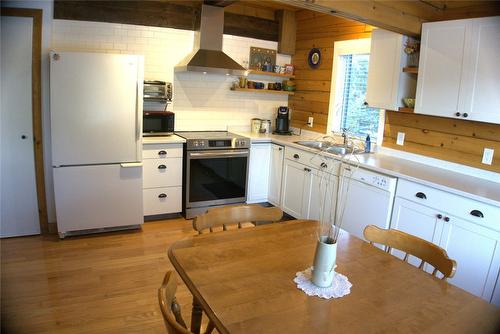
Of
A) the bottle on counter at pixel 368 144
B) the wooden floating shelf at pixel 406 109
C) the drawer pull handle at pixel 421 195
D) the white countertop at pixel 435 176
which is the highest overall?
the wooden floating shelf at pixel 406 109

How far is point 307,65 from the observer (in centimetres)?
493

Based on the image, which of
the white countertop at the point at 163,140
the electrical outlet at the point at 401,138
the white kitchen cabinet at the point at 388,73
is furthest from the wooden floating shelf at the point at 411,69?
the white countertop at the point at 163,140

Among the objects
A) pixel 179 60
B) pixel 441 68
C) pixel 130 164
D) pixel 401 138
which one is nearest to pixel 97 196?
pixel 130 164

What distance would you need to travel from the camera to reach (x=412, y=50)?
10.9 ft

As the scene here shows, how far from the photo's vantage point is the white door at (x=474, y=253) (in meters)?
2.46

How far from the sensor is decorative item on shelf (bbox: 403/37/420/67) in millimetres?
3318

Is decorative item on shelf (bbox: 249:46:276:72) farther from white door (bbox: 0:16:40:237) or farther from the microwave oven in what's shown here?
white door (bbox: 0:16:40:237)

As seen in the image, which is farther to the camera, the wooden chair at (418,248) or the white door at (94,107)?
the white door at (94,107)

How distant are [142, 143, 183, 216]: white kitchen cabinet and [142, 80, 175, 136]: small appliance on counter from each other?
0.25 m

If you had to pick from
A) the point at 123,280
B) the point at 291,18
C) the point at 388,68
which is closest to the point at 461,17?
the point at 388,68

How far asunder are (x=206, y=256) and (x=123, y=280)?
1.57 m

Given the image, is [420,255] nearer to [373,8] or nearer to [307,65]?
[373,8]

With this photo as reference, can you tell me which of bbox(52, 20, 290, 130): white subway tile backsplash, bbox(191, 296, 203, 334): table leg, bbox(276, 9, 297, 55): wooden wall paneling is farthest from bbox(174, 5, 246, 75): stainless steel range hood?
bbox(191, 296, 203, 334): table leg

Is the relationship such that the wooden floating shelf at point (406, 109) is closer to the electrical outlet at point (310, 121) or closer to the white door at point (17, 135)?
the electrical outlet at point (310, 121)
